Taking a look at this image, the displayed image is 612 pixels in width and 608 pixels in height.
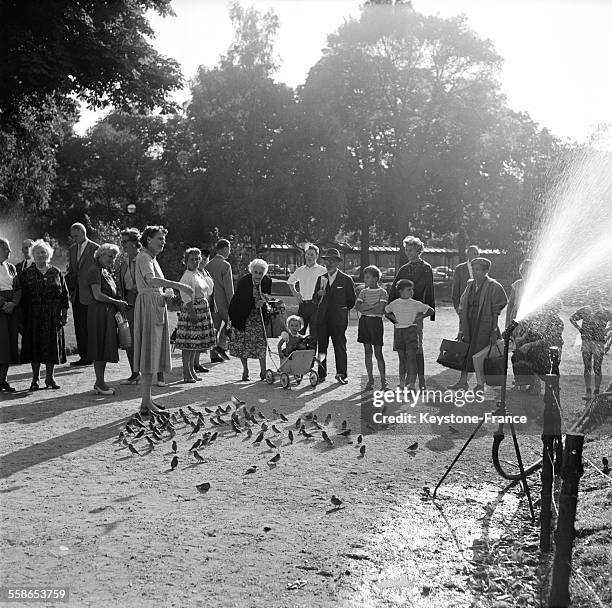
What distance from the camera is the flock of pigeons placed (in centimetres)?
735

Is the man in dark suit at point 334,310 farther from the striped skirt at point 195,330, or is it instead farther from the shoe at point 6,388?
the shoe at point 6,388

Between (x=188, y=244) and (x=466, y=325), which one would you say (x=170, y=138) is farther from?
(x=466, y=325)

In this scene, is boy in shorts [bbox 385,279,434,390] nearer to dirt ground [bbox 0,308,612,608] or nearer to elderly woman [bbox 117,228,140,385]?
dirt ground [bbox 0,308,612,608]

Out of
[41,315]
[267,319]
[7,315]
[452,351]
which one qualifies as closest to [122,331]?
[41,315]

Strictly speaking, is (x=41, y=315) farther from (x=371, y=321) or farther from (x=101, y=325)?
(x=371, y=321)

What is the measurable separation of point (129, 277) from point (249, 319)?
1833 mm

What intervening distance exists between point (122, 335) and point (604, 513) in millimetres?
6819

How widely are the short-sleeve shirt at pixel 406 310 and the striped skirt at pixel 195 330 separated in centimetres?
279

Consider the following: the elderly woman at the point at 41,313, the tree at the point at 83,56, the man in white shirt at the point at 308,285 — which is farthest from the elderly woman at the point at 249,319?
the tree at the point at 83,56

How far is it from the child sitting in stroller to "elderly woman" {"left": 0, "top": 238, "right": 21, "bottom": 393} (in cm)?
→ 368

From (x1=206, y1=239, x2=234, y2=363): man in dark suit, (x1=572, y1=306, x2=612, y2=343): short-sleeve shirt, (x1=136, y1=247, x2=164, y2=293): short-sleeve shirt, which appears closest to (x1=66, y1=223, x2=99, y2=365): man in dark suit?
(x1=206, y1=239, x2=234, y2=363): man in dark suit

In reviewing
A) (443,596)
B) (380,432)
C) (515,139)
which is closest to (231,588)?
(443,596)

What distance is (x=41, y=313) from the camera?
415 inches

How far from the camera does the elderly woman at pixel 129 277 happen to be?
11.0 metres
